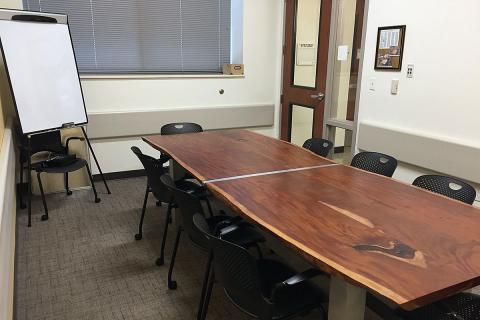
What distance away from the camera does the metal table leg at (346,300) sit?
141cm

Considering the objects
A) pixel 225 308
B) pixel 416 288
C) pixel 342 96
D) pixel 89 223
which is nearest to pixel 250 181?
pixel 225 308

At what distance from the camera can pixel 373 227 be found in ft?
5.15

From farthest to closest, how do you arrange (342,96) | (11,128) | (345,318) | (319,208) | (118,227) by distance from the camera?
(342,96) < (11,128) < (118,227) < (319,208) < (345,318)

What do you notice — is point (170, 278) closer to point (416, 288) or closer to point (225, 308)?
point (225, 308)

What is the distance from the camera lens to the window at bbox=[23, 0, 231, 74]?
4203 mm

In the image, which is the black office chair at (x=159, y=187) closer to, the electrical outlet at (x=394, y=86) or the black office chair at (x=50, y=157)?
the black office chair at (x=50, y=157)

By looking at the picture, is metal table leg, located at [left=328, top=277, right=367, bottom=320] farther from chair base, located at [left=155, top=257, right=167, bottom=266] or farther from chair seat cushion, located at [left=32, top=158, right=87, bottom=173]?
chair seat cushion, located at [left=32, top=158, right=87, bottom=173]

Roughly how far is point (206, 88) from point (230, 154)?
2.22 metres

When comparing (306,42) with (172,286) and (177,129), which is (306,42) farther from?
(172,286)

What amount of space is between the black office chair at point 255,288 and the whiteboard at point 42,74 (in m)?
2.61

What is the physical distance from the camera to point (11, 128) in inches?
141

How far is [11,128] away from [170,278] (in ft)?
7.61

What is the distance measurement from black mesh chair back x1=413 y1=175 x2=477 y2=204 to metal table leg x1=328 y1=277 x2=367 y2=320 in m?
1.03

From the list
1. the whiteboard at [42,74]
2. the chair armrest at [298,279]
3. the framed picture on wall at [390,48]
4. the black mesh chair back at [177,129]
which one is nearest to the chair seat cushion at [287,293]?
the chair armrest at [298,279]
